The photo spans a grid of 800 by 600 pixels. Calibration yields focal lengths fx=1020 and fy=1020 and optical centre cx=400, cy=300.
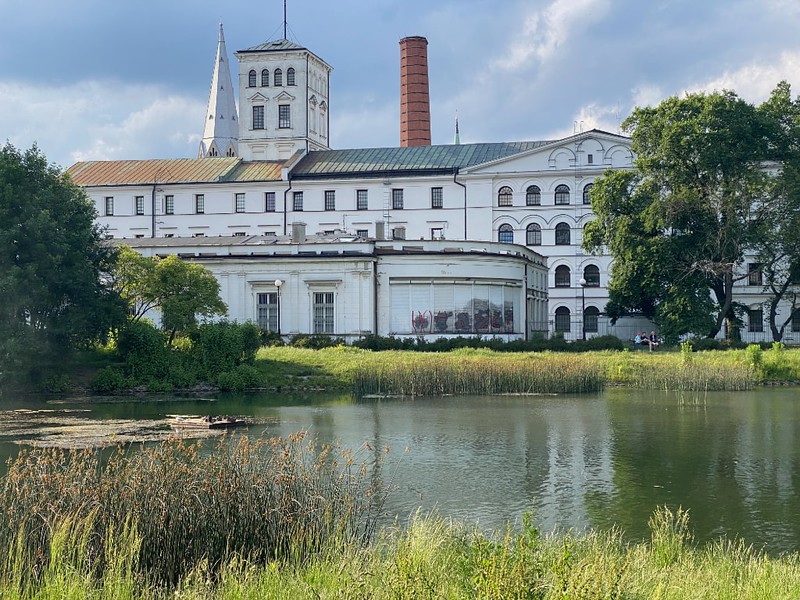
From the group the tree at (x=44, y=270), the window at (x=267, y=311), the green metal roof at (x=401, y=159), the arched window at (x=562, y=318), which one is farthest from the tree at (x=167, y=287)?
the arched window at (x=562, y=318)

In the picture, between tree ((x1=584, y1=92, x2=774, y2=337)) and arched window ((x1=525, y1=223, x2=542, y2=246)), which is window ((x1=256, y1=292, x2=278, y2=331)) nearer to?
tree ((x1=584, y1=92, x2=774, y2=337))

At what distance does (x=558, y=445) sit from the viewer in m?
24.4

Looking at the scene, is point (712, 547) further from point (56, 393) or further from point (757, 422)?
point (56, 393)

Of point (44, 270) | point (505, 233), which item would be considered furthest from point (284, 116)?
point (44, 270)

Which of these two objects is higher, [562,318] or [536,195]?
[536,195]

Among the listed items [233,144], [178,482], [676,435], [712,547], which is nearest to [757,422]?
[676,435]

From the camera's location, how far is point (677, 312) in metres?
52.9

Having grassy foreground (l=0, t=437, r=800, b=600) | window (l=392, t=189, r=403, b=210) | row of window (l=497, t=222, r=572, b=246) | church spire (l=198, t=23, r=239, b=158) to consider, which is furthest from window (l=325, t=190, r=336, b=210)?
grassy foreground (l=0, t=437, r=800, b=600)

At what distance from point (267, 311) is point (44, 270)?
16327mm

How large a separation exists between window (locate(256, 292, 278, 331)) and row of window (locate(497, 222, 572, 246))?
2372 cm

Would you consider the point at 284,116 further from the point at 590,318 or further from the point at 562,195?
the point at 590,318

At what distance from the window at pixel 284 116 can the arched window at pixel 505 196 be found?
18964mm

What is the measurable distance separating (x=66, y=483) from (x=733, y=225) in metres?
45.2

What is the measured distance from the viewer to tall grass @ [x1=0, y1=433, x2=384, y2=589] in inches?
457
